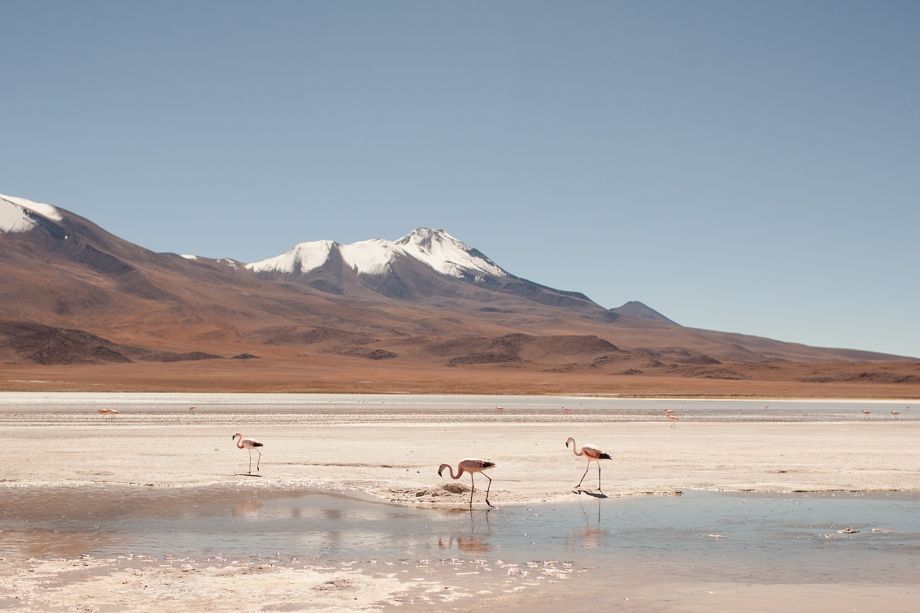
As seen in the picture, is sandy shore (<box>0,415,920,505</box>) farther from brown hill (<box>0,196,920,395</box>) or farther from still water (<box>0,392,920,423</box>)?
brown hill (<box>0,196,920,395</box>)

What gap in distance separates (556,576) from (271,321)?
173 m

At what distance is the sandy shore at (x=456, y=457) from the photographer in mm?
16750

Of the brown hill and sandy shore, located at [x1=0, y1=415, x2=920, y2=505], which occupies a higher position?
the brown hill

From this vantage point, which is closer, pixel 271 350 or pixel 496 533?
pixel 496 533

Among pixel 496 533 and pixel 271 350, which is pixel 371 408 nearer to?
pixel 496 533

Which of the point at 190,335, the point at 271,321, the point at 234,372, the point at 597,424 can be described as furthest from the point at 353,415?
the point at 271,321

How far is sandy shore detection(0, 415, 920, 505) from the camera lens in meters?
16.8

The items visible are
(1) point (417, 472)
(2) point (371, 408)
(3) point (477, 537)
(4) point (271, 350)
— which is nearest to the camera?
(3) point (477, 537)

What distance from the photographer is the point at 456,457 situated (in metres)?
21.2

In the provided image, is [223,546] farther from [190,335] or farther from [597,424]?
[190,335]

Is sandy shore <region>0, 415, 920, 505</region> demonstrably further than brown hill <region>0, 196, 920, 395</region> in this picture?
No

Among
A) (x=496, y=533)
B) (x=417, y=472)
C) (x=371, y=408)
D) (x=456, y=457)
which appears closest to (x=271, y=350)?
(x=371, y=408)

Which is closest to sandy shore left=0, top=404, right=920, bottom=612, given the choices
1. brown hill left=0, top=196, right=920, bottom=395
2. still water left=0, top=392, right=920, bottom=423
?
still water left=0, top=392, right=920, bottom=423

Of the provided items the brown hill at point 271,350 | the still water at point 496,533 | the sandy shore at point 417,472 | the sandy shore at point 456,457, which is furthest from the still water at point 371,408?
the still water at point 496,533
